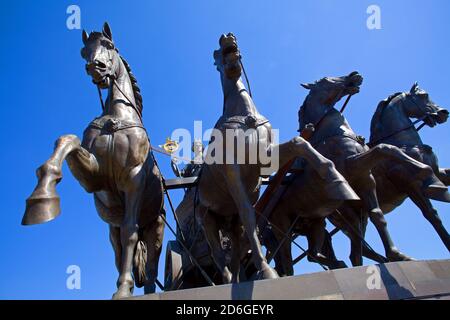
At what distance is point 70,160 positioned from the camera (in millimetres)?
5742

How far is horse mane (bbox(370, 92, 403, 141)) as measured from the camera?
392 inches

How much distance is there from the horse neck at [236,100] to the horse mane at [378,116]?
400cm

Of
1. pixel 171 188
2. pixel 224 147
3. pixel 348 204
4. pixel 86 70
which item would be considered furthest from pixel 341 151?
pixel 86 70

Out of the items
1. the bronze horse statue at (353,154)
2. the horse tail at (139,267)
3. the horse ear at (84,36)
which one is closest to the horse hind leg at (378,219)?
the bronze horse statue at (353,154)

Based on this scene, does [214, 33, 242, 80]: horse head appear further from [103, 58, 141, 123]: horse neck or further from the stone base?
the stone base

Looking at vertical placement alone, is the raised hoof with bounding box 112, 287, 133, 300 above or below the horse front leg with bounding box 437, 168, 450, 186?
below

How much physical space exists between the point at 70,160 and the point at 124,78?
2190mm

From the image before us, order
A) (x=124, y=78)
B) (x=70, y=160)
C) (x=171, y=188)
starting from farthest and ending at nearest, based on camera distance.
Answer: (x=171, y=188) → (x=124, y=78) → (x=70, y=160)

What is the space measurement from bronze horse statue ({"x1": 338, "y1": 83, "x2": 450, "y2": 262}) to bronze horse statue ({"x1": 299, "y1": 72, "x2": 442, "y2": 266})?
16cm

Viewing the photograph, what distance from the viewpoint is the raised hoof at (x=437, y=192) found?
289 inches

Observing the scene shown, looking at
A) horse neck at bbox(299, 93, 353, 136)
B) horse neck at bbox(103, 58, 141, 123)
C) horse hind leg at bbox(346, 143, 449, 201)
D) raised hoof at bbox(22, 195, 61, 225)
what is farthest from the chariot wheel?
raised hoof at bbox(22, 195, 61, 225)

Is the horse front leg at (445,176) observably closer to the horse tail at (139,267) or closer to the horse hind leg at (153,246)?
the horse hind leg at (153,246)

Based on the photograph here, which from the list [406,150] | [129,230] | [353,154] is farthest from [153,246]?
[406,150]
